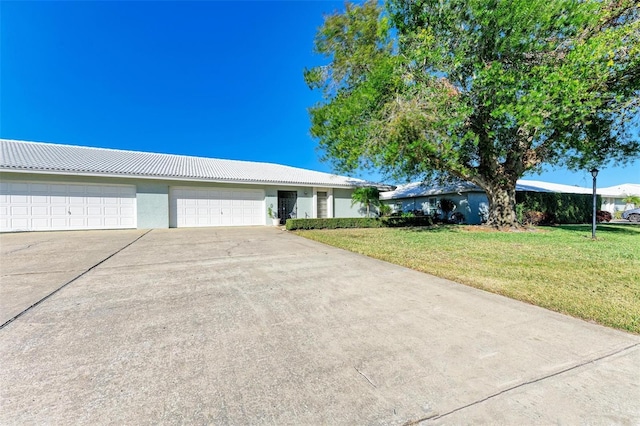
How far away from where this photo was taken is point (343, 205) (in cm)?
1806

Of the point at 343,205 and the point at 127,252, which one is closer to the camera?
the point at 127,252

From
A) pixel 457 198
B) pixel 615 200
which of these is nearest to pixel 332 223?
pixel 457 198

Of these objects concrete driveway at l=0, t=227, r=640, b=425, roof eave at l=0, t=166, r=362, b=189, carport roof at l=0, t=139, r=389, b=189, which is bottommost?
concrete driveway at l=0, t=227, r=640, b=425

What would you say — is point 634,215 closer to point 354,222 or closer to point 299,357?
point 354,222

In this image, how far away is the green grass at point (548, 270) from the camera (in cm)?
341

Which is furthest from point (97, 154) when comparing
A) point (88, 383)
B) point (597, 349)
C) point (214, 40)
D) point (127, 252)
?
point (597, 349)

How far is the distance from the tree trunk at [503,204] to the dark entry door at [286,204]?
35.4 ft

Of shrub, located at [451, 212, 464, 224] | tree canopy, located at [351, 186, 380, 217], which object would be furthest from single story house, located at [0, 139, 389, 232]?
shrub, located at [451, 212, 464, 224]

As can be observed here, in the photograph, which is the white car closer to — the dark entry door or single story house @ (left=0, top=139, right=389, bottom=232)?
single story house @ (left=0, top=139, right=389, bottom=232)

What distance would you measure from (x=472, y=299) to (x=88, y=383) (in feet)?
13.7

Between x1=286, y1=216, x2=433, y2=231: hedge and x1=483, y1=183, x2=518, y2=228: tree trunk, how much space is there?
3.85 m

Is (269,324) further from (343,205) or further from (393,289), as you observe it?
(343,205)

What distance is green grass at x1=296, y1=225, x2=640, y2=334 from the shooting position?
341 centimetres

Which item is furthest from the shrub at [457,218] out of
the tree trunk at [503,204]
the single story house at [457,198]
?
the tree trunk at [503,204]
